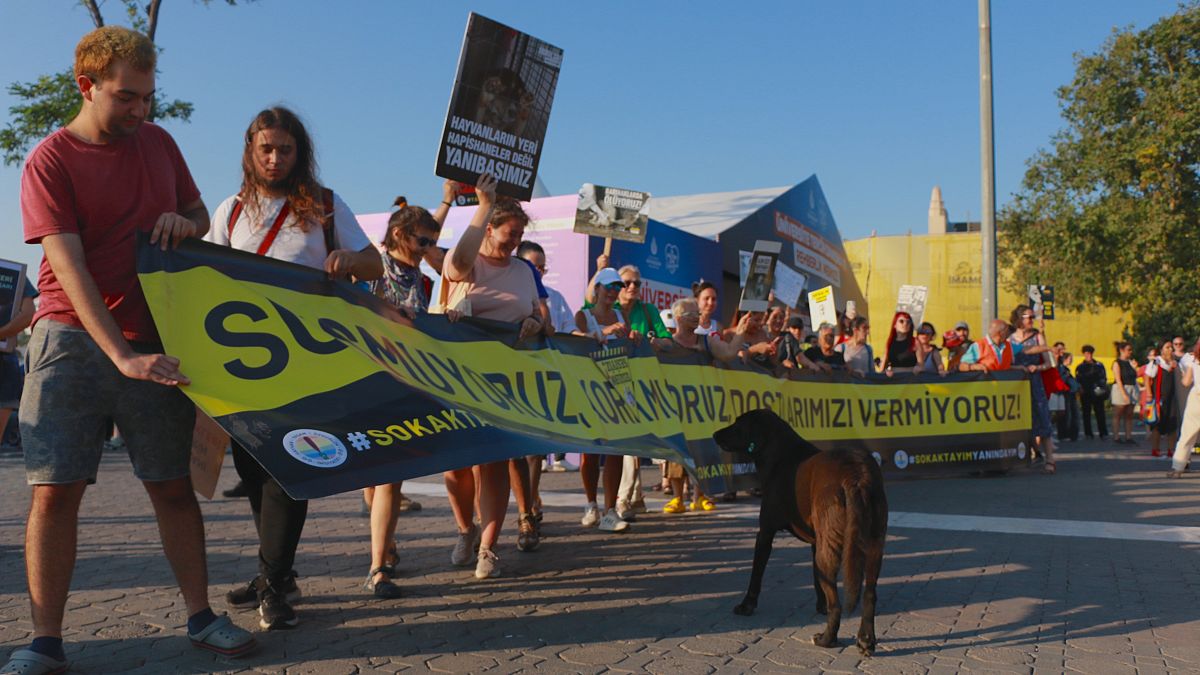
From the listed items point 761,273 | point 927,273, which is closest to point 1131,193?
point 927,273

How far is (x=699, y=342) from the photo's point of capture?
311 inches

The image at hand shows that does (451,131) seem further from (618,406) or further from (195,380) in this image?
(195,380)

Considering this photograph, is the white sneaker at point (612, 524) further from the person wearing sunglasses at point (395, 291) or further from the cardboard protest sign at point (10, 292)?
the cardboard protest sign at point (10, 292)

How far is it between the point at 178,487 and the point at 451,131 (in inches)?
109

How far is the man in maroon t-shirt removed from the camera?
10.5 feet

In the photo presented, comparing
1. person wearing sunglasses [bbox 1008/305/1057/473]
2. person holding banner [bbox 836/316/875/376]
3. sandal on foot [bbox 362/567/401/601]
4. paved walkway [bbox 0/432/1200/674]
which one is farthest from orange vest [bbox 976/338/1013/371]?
sandal on foot [bbox 362/567/401/601]

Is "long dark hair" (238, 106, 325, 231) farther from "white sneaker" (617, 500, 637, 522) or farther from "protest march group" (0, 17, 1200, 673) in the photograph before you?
"white sneaker" (617, 500, 637, 522)

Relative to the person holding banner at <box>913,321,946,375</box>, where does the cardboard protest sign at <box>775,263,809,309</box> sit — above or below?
above

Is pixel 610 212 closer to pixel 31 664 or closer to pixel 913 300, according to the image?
pixel 913 300

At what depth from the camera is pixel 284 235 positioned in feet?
13.4

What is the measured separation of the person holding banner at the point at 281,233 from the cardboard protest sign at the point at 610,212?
7.92 m

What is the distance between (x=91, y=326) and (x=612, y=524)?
428 centimetres

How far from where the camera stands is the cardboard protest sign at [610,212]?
1202 centimetres

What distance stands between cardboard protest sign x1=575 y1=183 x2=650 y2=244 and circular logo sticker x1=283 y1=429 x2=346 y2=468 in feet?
28.6
